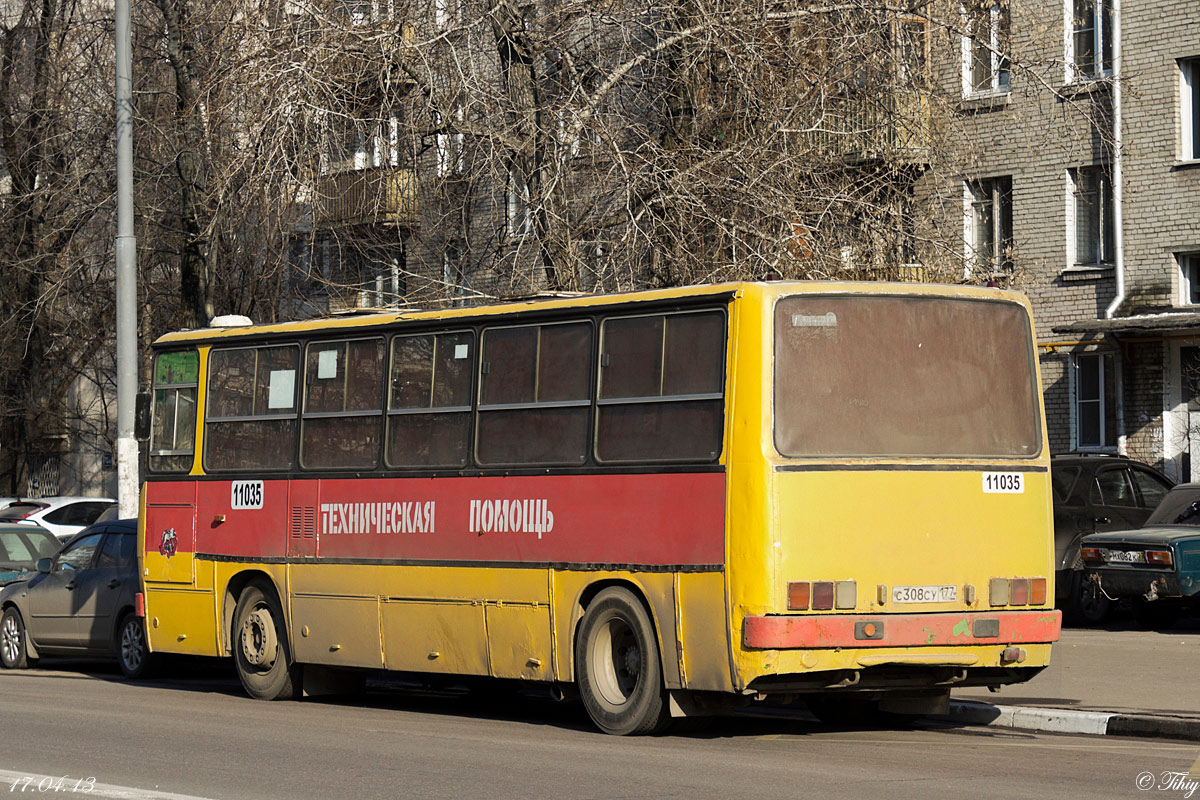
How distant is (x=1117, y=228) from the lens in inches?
1174

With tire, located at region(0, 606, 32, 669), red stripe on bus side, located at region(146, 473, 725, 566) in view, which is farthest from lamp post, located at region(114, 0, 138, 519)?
red stripe on bus side, located at region(146, 473, 725, 566)

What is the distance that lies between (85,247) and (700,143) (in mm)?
15430

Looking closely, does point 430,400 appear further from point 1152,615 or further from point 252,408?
point 1152,615

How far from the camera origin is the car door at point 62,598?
18641 mm

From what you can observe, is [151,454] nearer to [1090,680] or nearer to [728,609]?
[728,609]

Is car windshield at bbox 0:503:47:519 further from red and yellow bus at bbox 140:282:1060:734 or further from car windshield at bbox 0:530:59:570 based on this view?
red and yellow bus at bbox 140:282:1060:734

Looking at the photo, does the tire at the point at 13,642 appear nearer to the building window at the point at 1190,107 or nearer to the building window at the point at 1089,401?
the building window at the point at 1089,401

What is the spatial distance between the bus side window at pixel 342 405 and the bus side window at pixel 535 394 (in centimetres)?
129

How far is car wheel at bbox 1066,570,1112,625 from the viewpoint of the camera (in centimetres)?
2123

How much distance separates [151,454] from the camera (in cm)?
1667

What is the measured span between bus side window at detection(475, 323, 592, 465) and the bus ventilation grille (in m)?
2.12

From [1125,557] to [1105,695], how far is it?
19.6 ft

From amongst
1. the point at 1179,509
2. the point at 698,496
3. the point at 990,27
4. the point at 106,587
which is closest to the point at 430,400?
the point at 698,496

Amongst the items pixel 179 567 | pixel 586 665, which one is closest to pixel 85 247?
pixel 179 567
